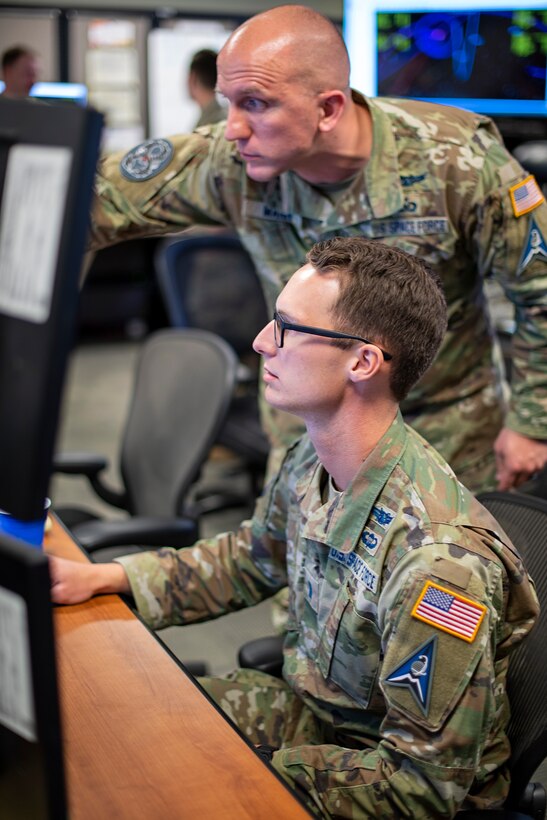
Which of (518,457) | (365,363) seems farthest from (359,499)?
(518,457)

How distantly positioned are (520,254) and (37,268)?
128cm

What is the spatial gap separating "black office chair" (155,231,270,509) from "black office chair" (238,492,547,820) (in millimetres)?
1803

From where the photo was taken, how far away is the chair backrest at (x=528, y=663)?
1.24 meters

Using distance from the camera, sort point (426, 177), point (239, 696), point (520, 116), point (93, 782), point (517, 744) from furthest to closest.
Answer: point (520, 116)
point (426, 177)
point (239, 696)
point (517, 744)
point (93, 782)

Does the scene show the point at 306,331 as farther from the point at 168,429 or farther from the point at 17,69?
the point at 17,69

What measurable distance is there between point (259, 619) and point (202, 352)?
96 centimetres

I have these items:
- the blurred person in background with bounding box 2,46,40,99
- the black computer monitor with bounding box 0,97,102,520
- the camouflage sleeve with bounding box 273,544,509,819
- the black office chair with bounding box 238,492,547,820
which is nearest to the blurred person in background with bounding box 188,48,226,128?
the blurred person in background with bounding box 2,46,40,99

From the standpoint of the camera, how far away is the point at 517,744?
1271 mm

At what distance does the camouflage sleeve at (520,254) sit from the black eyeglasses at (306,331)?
0.65 metres

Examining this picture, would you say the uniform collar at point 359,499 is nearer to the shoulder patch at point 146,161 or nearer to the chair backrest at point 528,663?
the chair backrest at point 528,663

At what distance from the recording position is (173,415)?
244 centimetres

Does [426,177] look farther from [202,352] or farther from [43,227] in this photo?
[43,227]

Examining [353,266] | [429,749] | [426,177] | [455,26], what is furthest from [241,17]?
[429,749]

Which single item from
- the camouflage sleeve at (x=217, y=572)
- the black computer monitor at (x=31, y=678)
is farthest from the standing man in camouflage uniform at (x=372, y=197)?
the black computer monitor at (x=31, y=678)
